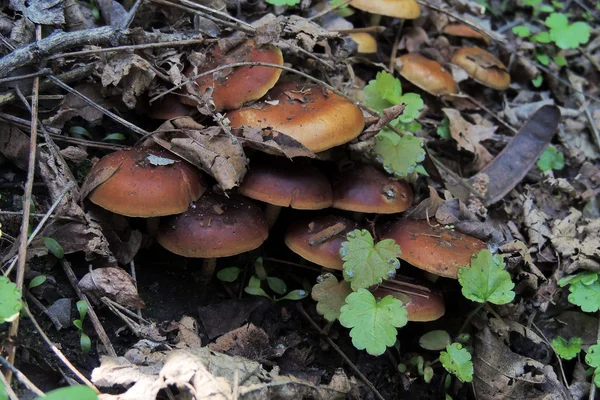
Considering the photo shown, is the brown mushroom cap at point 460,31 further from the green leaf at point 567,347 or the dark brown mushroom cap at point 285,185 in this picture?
the green leaf at point 567,347

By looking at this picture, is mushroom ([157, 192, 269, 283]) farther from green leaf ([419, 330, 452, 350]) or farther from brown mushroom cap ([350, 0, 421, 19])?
brown mushroom cap ([350, 0, 421, 19])

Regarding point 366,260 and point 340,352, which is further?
point 340,352

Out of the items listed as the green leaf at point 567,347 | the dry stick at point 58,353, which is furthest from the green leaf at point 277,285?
the green leaf at point 567,347

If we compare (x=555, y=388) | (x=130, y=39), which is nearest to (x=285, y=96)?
(x=130, y=39)

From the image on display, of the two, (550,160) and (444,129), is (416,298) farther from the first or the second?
(550,160)

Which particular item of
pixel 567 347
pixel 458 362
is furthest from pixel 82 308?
pixel 567 347

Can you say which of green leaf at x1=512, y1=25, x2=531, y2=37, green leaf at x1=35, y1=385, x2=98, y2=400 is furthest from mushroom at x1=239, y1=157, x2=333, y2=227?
green leaf at x1=512, y1=25, x2=531, y2=37
